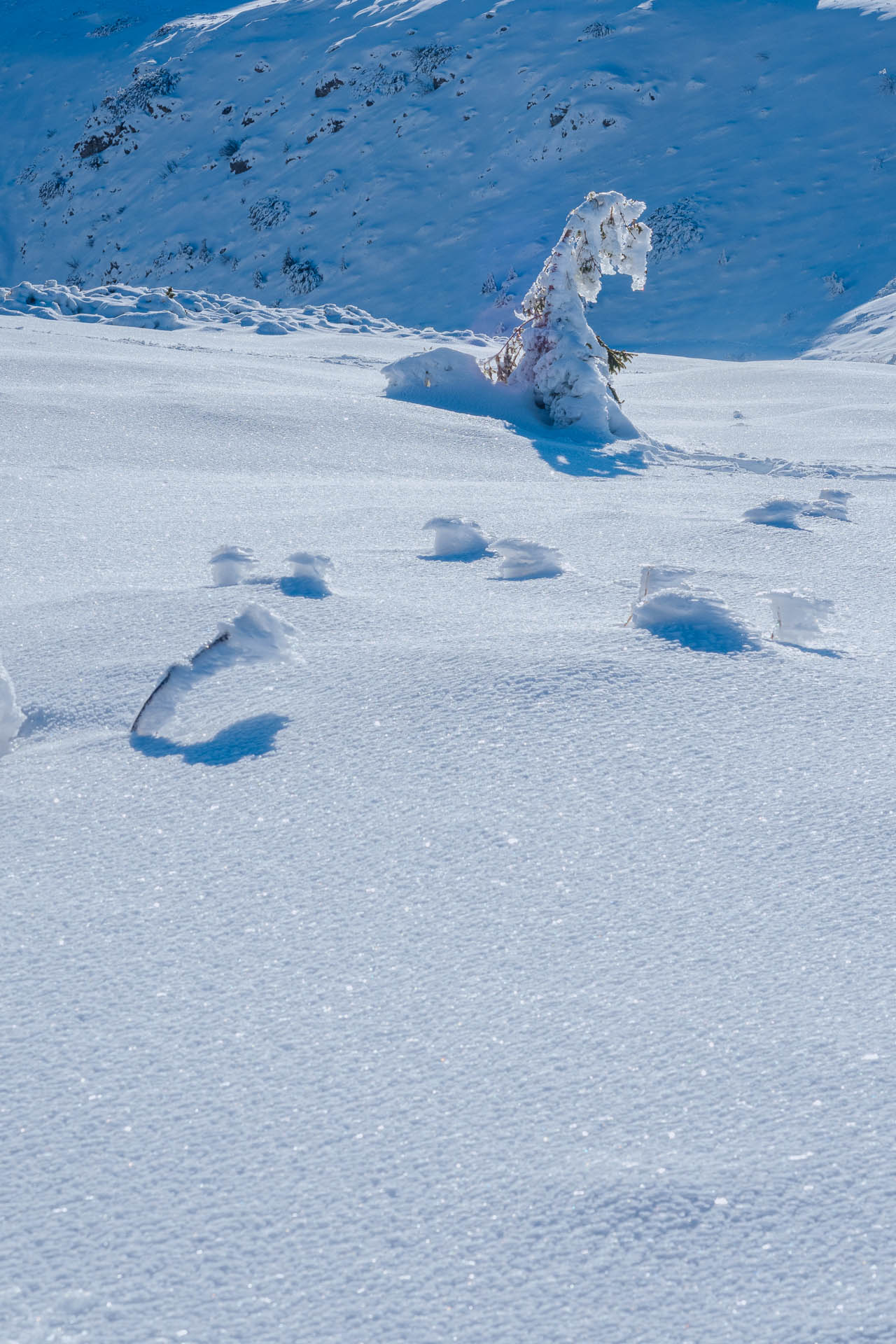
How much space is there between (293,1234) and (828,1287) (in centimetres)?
34

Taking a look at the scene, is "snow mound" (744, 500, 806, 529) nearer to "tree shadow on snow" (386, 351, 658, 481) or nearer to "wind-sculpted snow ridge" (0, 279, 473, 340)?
"tree shadow on snow" (386, 351, 658, 481)

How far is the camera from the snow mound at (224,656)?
5.14 feet

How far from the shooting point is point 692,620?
188cm

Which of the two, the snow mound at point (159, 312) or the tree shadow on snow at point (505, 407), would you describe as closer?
the tree shadow on snow at point (505, 407)

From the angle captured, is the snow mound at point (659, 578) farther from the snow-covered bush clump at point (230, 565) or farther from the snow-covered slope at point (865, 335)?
the snow-covered slope at point (865, 335)

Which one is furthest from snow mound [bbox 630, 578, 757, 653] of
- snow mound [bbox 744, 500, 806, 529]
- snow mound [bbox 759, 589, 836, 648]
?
snow mound [bbox 744, 500, 806, 529]

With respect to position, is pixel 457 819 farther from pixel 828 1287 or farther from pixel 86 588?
pixel 86 588

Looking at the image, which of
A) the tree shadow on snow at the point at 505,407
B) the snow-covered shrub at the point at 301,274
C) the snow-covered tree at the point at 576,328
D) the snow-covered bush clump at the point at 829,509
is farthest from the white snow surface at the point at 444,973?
the snow-covered shrub at the point at 301,274

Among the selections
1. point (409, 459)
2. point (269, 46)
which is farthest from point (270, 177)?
point (409, 459)

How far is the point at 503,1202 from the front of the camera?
0.79m

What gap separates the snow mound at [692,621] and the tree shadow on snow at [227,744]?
65cm

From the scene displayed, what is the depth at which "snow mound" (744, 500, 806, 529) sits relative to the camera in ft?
9.95

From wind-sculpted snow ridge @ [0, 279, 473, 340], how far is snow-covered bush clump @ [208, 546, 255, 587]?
6.84 meters

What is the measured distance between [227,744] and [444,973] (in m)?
0.59
